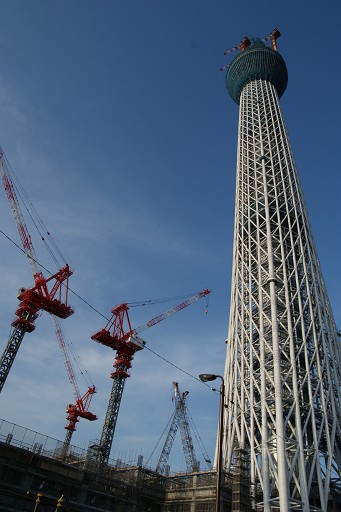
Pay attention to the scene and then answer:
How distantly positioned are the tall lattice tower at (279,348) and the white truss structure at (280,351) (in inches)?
5.5

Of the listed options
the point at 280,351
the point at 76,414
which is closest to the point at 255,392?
the point at 280,351

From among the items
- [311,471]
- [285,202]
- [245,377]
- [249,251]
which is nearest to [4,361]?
[245,377]

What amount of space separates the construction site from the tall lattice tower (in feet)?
0.60

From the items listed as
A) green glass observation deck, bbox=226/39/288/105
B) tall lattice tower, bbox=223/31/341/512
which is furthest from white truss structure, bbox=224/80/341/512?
green glass observation deck, bbox=226/39/288/105

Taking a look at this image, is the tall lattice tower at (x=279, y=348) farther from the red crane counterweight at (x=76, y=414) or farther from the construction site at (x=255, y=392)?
the red crane counterweight at (x=76, y=414)

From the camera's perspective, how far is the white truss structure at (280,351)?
4603 centimetres

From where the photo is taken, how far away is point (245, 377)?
56.8m

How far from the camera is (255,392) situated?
56.1 meters

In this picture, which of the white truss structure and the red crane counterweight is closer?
the white truss structure

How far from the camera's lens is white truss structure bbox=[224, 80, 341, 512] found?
46031 mm

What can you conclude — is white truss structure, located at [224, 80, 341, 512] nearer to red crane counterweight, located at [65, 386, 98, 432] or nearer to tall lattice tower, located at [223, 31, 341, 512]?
tall lattice tower, located at [223, 31, 341, 512]

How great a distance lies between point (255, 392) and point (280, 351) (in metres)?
8.09

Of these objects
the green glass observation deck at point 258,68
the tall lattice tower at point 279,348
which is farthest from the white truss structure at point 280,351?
the green glass observation deck at point 258,68

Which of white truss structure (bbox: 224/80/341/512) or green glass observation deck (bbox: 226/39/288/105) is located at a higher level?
green glass observation deck (bbox: 226/39/288/105)
